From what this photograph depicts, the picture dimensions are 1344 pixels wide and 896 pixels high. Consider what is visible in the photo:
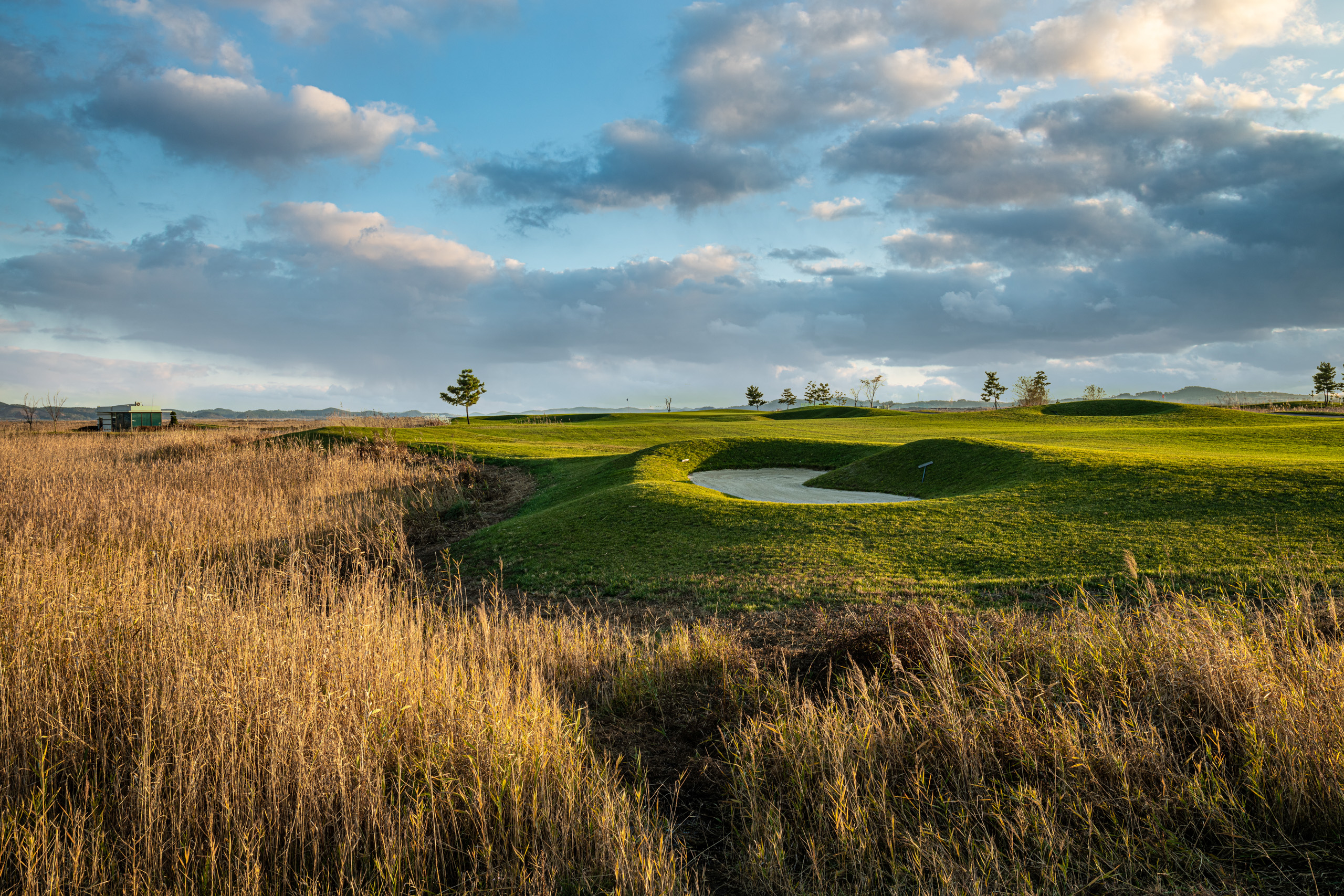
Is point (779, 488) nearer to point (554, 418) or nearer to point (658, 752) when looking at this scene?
point (658, 752)

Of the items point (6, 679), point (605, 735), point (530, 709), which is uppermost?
point (6, 679)

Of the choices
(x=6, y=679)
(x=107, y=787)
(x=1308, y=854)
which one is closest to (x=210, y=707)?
(x=107, y=787)

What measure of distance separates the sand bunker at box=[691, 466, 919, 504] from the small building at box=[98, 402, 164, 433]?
4200cm

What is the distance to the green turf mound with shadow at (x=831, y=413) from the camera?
52.4m

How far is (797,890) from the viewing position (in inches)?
117

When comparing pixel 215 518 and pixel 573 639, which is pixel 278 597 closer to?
pixel 573 639

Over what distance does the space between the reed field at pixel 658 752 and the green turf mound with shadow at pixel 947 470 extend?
8.21m

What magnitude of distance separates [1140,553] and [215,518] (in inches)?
579

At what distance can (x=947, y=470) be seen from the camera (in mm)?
16344

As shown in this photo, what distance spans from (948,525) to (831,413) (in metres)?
48.9

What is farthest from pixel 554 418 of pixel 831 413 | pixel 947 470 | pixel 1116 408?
pixel 947 470

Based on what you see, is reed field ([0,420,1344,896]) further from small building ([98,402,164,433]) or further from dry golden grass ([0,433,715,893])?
small building ([98,402,164,433])

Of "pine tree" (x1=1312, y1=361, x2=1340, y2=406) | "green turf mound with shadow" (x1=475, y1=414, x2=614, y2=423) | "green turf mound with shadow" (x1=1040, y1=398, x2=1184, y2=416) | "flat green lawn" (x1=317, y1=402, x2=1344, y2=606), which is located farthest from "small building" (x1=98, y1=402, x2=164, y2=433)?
"pine tree" (x1=1312, y1=361, x2=1340, y2=406)

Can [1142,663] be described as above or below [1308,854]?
above
